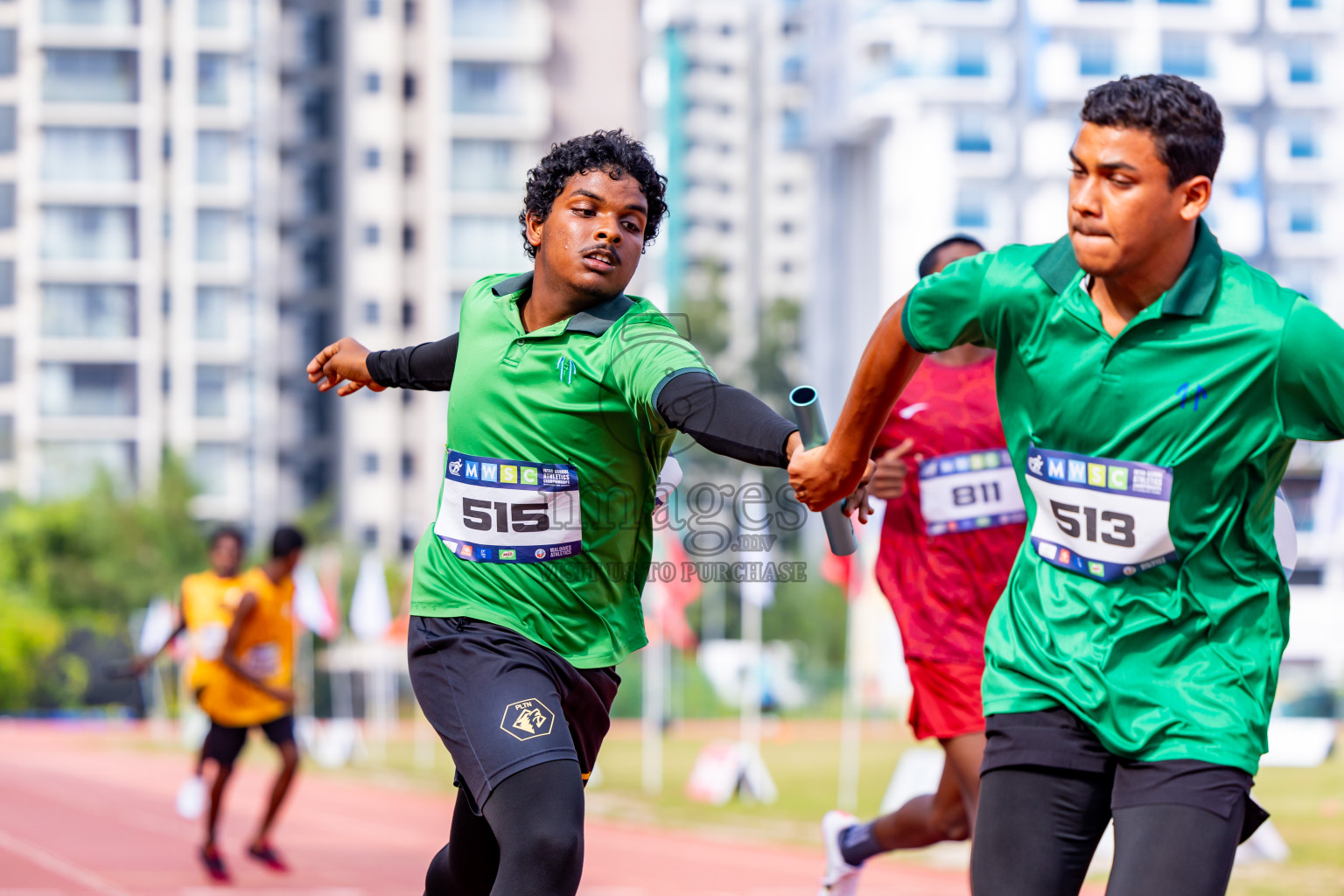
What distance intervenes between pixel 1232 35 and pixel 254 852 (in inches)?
2173

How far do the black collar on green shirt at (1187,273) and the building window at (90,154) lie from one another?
6160cm

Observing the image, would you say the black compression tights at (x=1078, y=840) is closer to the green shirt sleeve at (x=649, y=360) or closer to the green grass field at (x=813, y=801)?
the green shirt sleeve at (x=649, y=360)

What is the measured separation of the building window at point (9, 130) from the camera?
6147cm

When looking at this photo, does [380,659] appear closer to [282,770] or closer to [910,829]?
[282,770]

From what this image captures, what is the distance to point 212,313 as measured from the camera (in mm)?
61719

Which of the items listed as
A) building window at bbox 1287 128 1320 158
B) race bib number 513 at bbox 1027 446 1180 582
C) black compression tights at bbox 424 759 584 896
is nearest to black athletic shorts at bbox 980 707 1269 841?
race bib number 513 at bbox 1027 446 1180 582

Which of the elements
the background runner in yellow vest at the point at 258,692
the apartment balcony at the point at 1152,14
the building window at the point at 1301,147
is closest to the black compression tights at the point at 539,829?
the background runner in yellow vest at the point at 258,692

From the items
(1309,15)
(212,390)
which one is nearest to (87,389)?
(212,390)

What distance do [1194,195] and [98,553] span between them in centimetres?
4617

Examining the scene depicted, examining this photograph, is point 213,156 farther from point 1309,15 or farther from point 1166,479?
point 1166,479

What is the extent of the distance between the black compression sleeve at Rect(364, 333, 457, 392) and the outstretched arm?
4.36ft

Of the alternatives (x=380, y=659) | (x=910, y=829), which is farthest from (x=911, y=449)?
(x=380, y=659)

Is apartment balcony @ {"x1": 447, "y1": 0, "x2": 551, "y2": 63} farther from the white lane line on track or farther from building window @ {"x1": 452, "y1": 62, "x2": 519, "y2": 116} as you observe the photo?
the white lane line on track

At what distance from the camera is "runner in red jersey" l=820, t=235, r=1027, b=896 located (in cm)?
586
